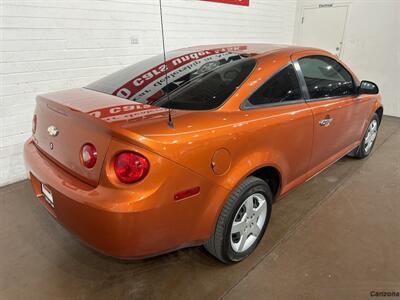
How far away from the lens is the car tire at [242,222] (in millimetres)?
1683

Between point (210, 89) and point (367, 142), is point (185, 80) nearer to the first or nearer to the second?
point (210, 89)

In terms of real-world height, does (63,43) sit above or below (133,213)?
above

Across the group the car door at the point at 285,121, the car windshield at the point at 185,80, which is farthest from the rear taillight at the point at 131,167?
the car door at the point at 285,121

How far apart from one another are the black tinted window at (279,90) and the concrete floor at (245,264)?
1.00 m

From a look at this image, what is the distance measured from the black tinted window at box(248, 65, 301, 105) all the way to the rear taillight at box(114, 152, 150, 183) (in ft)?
2.62

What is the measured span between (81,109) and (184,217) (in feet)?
2.53

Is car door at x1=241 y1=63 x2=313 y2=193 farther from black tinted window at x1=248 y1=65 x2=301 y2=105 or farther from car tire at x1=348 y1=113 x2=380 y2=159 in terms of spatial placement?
car tire at x1=348 y1=113 x2=380 y2=159

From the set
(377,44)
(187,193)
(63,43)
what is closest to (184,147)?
(187,193)

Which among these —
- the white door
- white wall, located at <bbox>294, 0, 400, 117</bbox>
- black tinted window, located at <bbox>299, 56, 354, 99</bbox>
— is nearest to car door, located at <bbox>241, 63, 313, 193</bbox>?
black tinted window, located at <bbox>299, 56, 354, 99</bbox>

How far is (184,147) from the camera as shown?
4.54ft

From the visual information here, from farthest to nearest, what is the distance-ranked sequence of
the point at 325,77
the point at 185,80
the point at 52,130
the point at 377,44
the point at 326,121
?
the point at 377,44 → the point at 325,77 → the point at 326,121 → the point at 185,80 → the point at 52,130

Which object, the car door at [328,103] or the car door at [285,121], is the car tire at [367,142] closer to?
the car door at [328,103]

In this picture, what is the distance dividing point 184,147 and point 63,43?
2447mm

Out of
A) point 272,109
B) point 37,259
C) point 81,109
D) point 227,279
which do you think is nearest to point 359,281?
point 227,279
